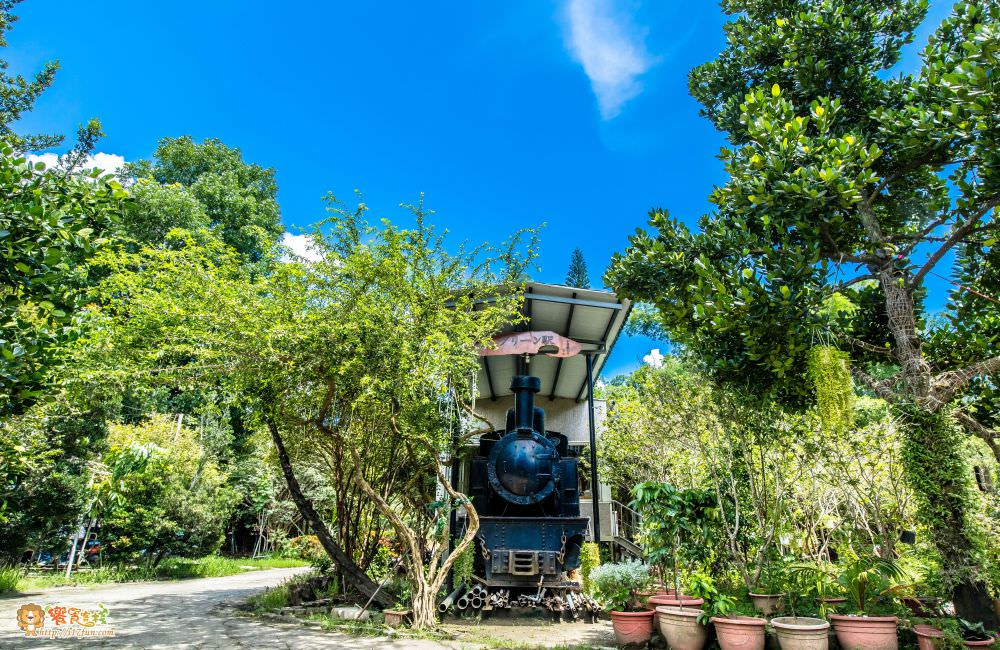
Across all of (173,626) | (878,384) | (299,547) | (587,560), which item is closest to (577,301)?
(587,560)

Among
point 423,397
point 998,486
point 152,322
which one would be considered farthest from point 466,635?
point 998,486

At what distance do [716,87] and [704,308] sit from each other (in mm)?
3325

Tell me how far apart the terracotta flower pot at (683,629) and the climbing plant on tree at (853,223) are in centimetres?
231

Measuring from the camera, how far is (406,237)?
6762 mm

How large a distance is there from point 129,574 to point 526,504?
11898 millimetres

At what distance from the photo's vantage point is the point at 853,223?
17.2ft

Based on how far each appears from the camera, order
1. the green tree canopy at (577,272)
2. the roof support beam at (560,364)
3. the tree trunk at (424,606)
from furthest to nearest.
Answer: the green tree canopy at (577,272)
the roof support beam at (560,364)
the tree trunk at (424,606)

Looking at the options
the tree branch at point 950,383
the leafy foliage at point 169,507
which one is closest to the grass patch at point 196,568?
the leafy foliage at point 169,507

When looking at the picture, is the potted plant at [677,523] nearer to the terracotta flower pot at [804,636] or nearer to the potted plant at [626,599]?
the potted plant at [626,599]

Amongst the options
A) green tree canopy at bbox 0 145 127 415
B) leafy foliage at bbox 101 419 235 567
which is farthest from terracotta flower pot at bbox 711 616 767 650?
leafy foliage at bbox 101 419 235 567

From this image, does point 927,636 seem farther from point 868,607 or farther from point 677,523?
point 677,523

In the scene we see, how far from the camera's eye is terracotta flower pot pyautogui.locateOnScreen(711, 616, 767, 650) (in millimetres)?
4625

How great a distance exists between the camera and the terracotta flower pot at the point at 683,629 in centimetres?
505

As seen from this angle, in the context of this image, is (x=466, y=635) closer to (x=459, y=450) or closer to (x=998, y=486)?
(x=459, y=450)
